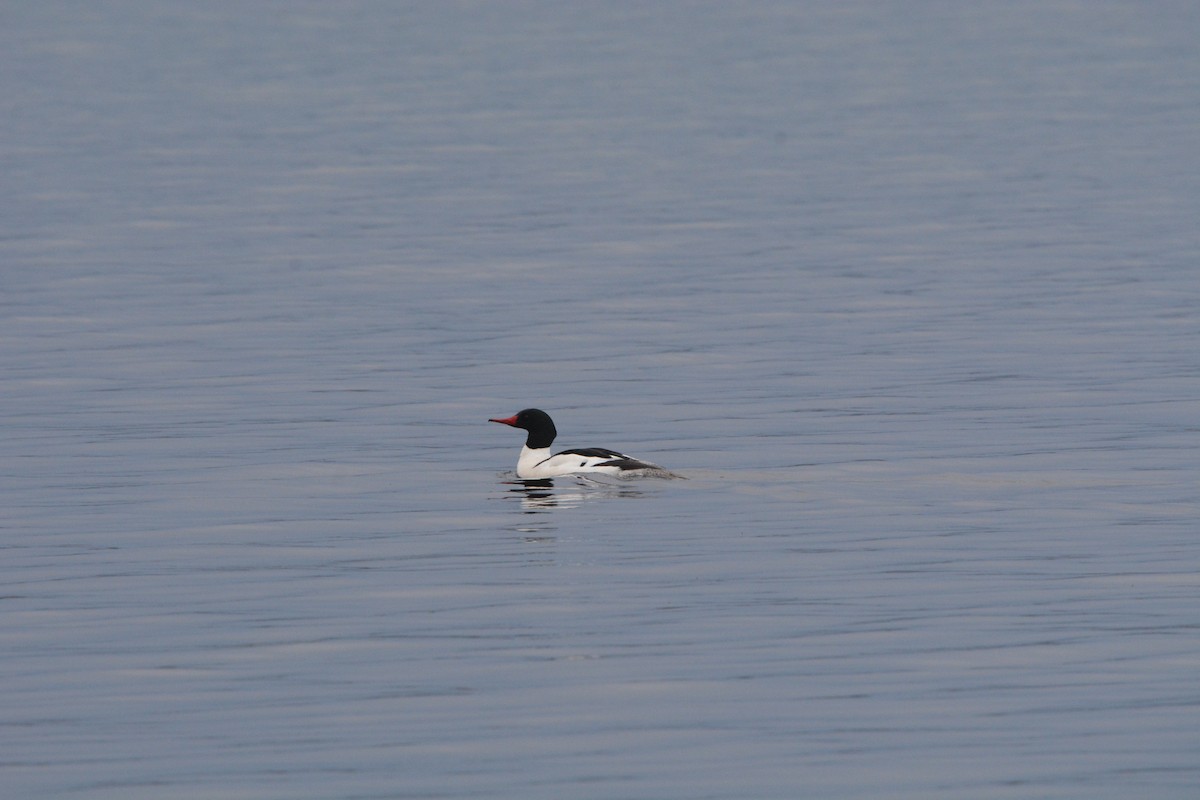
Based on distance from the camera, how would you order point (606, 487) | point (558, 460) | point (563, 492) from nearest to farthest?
point (606, 487) → point (563, 492) → point (558, 460)

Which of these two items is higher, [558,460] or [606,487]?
[558,460]

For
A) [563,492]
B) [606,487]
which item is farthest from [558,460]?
[606,487]

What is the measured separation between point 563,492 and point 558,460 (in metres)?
0.45

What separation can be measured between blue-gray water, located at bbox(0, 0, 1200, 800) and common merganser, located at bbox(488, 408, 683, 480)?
0.27m

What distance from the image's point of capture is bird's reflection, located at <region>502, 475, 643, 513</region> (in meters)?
21.7

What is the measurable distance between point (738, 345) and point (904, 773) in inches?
751

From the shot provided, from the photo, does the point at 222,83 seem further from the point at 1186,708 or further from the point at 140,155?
the point at 1186,708

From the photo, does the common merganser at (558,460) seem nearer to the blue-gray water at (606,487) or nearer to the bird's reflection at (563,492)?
the bird's reflection at (563,492)

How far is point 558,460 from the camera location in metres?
22.9

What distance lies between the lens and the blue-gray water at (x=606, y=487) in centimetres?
1357

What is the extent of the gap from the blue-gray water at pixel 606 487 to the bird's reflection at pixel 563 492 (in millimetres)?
77

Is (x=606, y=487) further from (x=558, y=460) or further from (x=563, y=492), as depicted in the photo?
(x=558, y=460)

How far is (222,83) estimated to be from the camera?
3248 inches

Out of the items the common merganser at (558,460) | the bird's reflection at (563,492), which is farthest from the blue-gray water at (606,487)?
the common merganser at (558,460)
